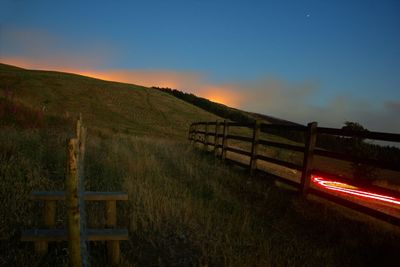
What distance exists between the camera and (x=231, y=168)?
10633mm

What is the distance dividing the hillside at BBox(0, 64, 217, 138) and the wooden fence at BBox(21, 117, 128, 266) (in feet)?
98.2

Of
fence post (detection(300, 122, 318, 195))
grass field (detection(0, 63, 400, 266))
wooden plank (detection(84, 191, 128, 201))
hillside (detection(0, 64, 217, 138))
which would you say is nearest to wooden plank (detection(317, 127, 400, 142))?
fence post (detection(300, 122, 318, 195))

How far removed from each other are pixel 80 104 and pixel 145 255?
4289 cm

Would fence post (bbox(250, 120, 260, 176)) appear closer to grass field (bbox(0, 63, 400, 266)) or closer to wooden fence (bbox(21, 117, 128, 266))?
grass field (bbox(0, 63, 400, 266))

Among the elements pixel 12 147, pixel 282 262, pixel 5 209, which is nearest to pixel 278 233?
pixel 282 262

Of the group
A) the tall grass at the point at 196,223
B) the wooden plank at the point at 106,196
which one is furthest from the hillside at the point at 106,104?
the wooden plank at the point at 106,196

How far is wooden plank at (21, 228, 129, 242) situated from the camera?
3.83 metres

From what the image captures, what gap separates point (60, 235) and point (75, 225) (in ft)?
3.37

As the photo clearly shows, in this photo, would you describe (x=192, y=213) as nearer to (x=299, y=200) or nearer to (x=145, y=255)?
(x=145, y=255)

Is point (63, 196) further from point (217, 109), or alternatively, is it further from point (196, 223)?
point (217, 109)

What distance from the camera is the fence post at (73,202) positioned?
2.89 metres

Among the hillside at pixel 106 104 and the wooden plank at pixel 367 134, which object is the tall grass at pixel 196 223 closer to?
the wooden plank at pixel 367 134

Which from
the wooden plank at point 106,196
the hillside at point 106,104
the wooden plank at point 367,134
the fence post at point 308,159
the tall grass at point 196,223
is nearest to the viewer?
the tall grass at point 196,223

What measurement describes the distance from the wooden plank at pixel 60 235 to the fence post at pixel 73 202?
2.29 ft
